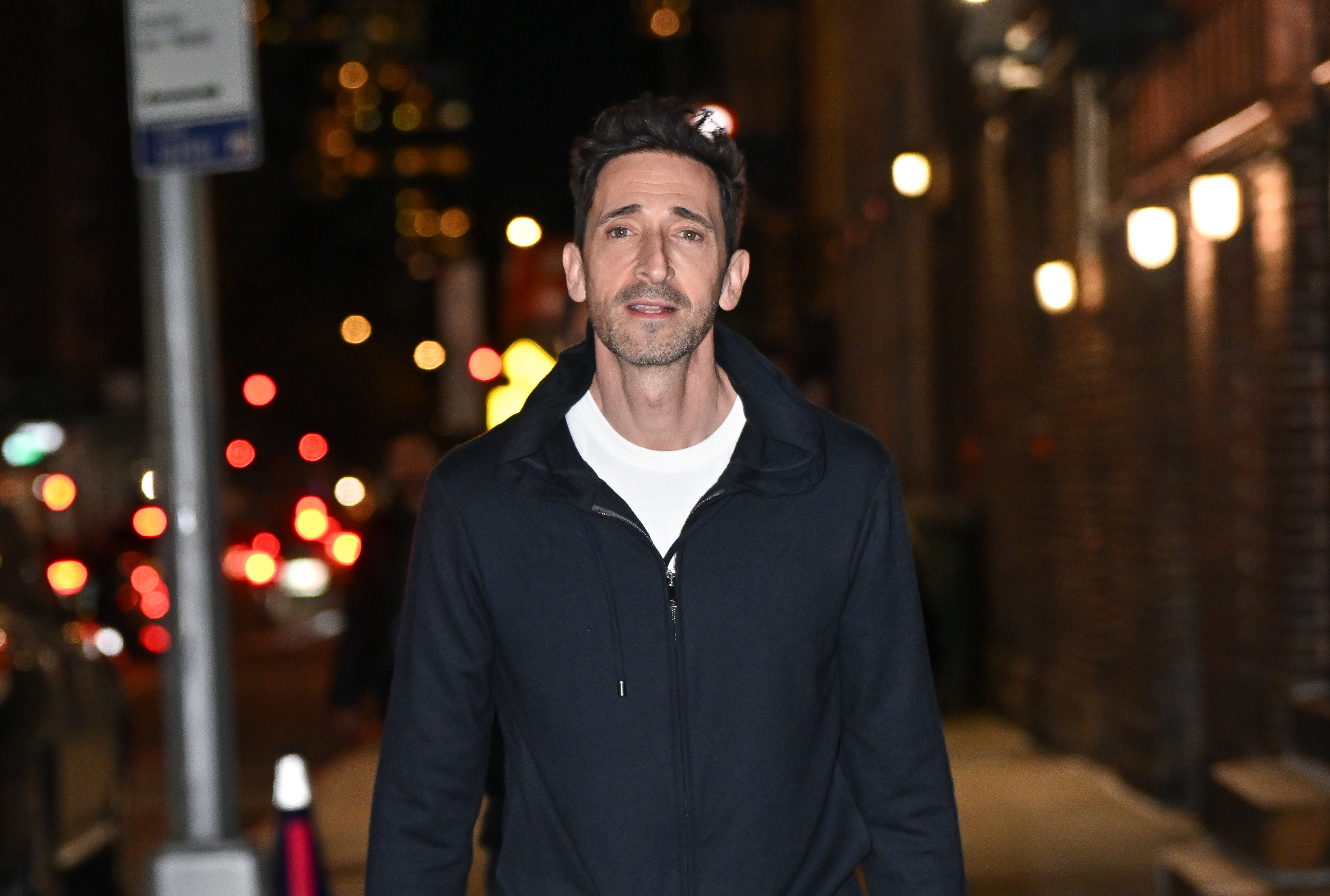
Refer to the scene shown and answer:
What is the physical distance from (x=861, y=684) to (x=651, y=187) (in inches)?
36.0

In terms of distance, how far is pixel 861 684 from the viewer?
11.0 feet

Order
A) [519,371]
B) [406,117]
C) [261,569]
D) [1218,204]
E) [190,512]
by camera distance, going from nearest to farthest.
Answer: [190,512], [1218,204], [519,371], [261,569], [406,117]

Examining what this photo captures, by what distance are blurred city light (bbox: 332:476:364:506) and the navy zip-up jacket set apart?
83.9 m

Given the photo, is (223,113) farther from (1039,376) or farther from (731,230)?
(1039,376)

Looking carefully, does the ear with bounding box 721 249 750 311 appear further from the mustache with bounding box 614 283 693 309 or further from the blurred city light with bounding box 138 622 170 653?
the blurred city light with bounding box 138 622 170 653

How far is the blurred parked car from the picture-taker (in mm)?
7742

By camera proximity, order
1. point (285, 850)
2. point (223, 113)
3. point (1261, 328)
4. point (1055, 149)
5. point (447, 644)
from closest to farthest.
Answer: point (447, 644)
point (285, 850)
point (223, 113)
point (1261, 328)
point (1055, 149)

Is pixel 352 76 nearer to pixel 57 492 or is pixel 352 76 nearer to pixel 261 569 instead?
pixel 57 492

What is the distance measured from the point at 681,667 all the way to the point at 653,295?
2.02 ft

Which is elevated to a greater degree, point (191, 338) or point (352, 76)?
point (352, 76)

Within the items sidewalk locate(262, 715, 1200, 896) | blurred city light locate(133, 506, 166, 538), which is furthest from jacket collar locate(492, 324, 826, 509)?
blurred city light locate(133, 506, 166, 538)

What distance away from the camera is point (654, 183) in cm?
335

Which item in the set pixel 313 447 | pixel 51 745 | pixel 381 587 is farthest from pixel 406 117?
pixel 51 745

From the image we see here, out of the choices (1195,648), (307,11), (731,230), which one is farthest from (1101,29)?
(307,11)
